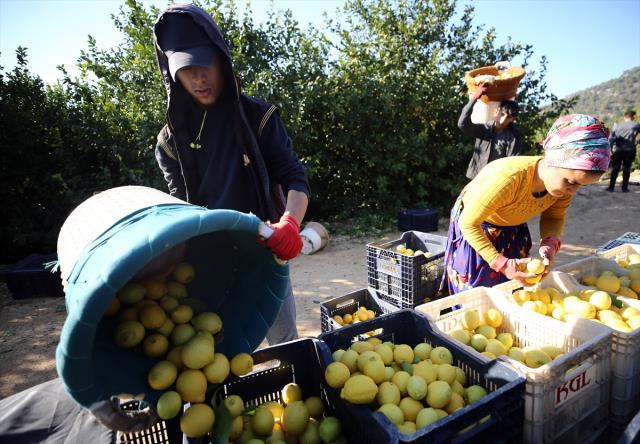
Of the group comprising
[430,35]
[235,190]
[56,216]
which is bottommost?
[56,216]

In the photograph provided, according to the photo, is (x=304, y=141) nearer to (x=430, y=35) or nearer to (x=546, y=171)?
(x=430, y=35)

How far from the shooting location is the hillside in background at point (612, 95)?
72.5 m

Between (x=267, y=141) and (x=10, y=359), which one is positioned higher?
(x=267, y=141)

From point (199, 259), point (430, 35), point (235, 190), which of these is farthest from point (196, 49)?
point (430, 35)

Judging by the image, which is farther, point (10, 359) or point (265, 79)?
point (265, 79)

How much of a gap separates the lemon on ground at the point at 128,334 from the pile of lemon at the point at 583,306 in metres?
1.91

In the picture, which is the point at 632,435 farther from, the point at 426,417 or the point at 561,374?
the point at 426,417

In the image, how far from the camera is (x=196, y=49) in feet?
5.59

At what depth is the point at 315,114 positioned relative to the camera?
26.7 feet

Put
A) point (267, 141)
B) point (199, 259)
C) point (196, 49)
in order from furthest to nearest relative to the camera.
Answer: point (267, 141)
point (196, 49)
point (199, 259)

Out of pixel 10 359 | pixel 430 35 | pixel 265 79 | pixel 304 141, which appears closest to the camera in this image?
pixel 10 359

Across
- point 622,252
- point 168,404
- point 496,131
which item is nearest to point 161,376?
point 168,404

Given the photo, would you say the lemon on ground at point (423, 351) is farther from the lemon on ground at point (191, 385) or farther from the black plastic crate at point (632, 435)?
the lemon on ground at point (191, 385)

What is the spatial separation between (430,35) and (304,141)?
167 inches
